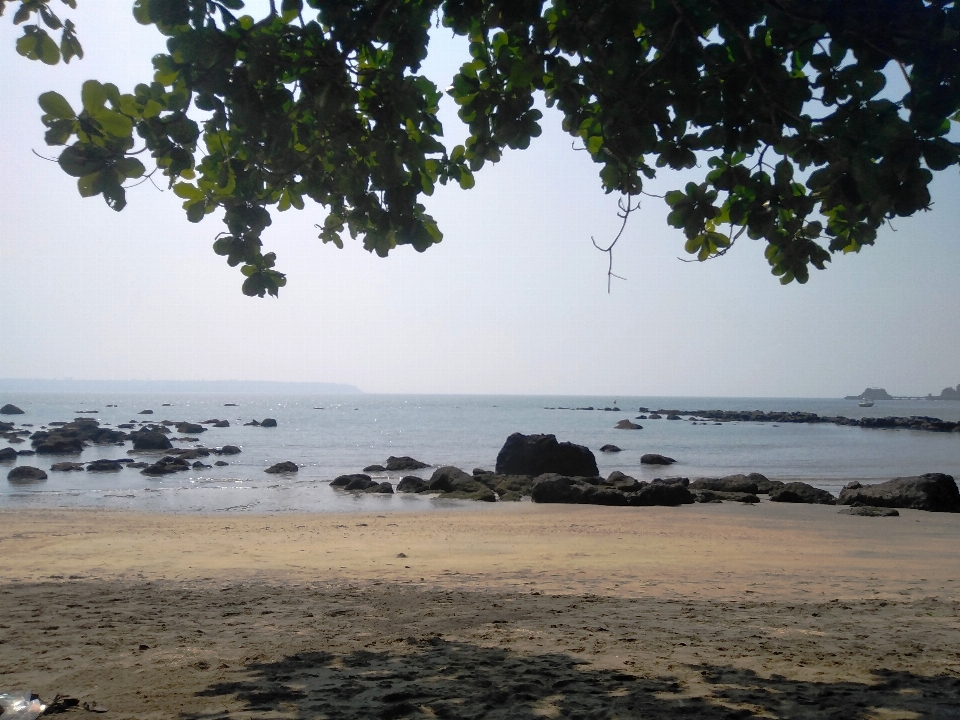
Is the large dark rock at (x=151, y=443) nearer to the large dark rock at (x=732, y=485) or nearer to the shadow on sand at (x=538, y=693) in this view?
the large dark rock at (x=732, y=485)

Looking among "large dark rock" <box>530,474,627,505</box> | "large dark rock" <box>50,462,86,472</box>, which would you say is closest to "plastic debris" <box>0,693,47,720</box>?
"large dark rock" <box>530,474,627,505</box>

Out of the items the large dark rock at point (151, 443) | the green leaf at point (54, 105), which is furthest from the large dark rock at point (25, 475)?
the green leaf at point (54, 105)

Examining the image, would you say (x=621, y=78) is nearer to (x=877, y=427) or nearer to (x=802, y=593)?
(x=802, y=593)

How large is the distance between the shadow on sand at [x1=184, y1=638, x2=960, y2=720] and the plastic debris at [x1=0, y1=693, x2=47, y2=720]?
2.59ft

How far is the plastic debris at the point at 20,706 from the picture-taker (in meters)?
3.49

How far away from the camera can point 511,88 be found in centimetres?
489

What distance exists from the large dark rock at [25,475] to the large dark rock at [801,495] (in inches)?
995

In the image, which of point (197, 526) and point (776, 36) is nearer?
point (776, 36)

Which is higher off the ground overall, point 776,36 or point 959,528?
point 776,36

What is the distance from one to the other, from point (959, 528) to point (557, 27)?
1498 cm

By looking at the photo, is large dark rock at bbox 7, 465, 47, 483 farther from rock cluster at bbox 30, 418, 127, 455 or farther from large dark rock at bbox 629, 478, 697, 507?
large dark rock at bbox 629, 478, 697, 507

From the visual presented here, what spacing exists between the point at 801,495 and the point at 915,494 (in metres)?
2.96

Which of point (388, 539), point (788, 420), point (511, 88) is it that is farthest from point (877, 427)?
point (511, 88)

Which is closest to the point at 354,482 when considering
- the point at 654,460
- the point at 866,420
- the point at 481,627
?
the point at 654,460
